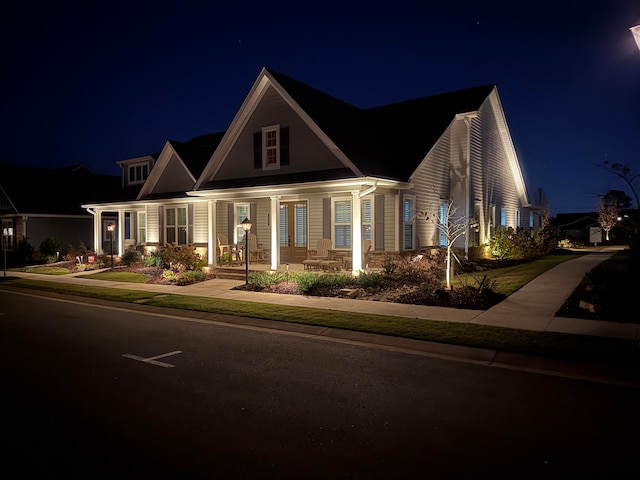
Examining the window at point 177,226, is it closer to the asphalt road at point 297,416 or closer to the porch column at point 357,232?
the porch column at point 357,232

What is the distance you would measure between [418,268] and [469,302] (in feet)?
11.7

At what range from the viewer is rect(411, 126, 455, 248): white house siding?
18078 mm

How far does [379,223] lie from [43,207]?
28.1 metres

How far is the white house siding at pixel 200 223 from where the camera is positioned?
74.3ft

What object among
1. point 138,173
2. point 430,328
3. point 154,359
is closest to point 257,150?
point 430,328

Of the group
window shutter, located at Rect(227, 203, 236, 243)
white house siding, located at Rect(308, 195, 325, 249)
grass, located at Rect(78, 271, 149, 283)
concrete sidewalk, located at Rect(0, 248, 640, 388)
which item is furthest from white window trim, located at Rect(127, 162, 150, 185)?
concrete sidewalk, located at Rect(0, 248, 640, 388)

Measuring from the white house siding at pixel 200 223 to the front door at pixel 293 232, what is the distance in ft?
14.4

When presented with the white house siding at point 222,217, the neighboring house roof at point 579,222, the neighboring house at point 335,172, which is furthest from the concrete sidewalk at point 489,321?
the neighboring house roof at point 579,222

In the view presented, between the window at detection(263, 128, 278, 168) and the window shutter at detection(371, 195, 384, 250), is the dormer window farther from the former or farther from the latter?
the window shutter at detection(371, 195, 384, 250)

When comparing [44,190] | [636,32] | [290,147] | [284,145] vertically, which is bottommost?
[636,32]

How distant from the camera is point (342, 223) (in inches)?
718

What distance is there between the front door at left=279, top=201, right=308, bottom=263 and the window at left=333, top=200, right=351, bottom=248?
69.9 inches

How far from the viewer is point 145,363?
24.1 ft

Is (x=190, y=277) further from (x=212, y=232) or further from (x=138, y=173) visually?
(x=138, y=173)
